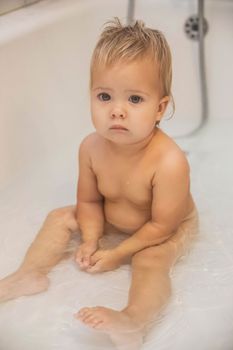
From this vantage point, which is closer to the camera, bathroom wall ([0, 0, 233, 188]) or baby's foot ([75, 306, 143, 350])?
baby's foot ([75, 306, 143, 350])

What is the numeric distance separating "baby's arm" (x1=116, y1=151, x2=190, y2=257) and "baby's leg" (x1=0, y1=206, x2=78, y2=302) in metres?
0.11

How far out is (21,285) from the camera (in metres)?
0.90

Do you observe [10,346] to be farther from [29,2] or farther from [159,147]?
[29,2]

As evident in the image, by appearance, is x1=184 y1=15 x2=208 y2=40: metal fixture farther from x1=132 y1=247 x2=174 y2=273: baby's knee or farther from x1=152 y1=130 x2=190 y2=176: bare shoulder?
x1=132 y1=247 x2=174 y2=273: baby's knee

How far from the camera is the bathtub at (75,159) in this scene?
34.1 inches

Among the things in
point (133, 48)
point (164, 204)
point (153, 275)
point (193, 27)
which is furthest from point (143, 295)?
point (193, 27)

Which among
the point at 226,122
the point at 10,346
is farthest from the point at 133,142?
the point at 226,122

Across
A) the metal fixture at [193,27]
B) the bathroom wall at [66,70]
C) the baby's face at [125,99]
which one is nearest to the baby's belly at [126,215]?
the baby's face at [125,99]

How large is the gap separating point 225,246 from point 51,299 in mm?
346

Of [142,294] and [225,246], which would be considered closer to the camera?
[142,294]

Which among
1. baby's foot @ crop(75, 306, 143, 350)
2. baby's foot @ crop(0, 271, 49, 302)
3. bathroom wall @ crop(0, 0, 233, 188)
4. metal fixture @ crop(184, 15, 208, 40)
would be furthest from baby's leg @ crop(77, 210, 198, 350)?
metal fixture @ crop(184, 15, 208, 40)

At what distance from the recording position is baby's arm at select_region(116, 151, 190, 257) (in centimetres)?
91

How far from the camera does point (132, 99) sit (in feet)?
2.76

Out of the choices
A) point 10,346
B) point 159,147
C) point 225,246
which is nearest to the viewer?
point 10,346
